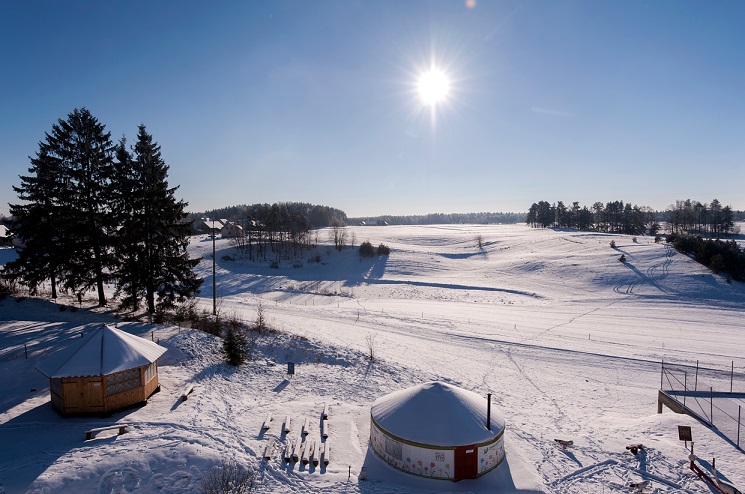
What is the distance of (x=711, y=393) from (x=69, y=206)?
126 feet

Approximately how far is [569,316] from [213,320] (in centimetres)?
3329

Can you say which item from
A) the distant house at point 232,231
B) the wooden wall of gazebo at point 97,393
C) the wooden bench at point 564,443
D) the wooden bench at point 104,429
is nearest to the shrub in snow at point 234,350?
the wooden wall of gazebo at point 97,393

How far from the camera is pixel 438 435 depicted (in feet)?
42.8

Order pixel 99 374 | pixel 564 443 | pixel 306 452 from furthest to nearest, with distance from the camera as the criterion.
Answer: pixel 564 443 < pixel 99 374 < pixel 306 452

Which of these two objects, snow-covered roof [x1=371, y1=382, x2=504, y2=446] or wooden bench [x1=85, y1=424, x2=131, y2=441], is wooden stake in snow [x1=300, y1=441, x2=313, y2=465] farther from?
wooden bench [x1=85, y1=424, x2=131, y2=441]

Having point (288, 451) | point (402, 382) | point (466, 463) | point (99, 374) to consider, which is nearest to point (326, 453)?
point (288, 451)

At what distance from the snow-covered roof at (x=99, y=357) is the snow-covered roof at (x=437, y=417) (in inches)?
409

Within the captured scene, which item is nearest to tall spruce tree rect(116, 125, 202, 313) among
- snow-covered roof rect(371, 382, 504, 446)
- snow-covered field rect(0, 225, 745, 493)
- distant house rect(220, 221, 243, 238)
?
snow-covered field rect(0, 225, 745, 493)

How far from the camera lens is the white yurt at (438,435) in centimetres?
1285

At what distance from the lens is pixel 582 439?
1584 centimetres

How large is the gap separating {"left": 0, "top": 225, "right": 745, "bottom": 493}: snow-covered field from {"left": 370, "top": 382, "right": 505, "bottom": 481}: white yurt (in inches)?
20.2

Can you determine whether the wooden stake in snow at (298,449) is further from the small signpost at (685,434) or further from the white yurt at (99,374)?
the small signpost at (685,434)

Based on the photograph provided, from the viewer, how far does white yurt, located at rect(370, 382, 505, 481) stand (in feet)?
42.2

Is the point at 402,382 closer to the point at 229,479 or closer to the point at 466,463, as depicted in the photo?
the point at 466,463
